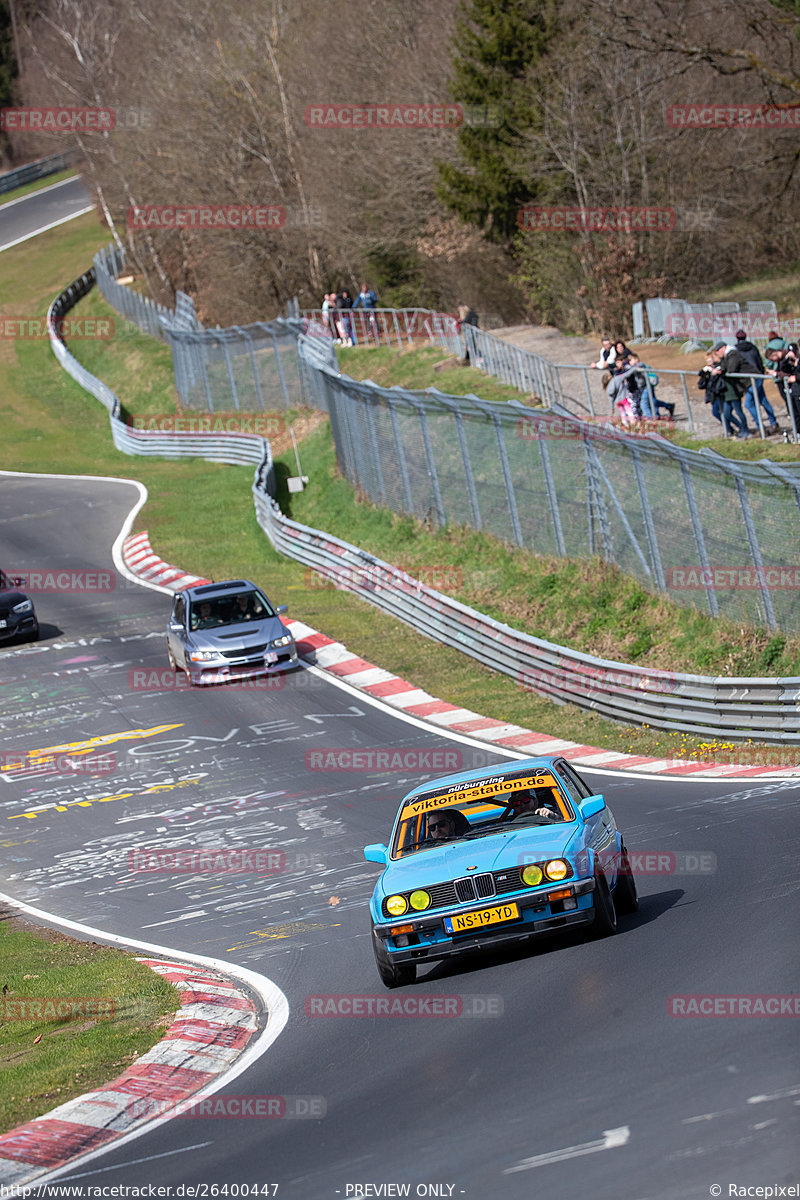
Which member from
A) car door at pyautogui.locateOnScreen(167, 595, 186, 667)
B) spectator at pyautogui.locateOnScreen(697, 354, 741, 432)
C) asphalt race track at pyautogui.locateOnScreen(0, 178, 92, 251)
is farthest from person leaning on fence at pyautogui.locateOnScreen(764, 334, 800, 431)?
asphalt race track at pyautogui.locateOnScreen(0, 178, 92, 251)

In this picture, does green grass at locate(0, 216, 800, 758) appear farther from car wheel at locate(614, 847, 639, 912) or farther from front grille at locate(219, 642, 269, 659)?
car wheel at locate(614, 847, 639, 912)

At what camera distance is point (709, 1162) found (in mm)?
5879

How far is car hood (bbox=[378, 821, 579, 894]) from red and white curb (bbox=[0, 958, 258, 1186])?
4.58 feet

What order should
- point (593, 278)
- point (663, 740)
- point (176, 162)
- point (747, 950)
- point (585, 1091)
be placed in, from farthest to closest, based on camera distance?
point (176, 162) → point (593, 278) → point (663, 740) → point (747, 950) → point (585, 1091)

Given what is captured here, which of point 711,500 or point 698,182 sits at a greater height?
point 698,182

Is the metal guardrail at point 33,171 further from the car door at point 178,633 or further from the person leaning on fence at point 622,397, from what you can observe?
the car door at point 178,633

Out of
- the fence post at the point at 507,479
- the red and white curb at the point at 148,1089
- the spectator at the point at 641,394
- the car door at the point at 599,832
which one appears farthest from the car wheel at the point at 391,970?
the spectator at the point at 641,394

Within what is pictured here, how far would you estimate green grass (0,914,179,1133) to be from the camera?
28.4ft

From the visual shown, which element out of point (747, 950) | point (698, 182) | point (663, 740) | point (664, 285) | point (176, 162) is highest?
point (176, 162)

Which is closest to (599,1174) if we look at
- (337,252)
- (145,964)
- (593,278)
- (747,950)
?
(747,950)

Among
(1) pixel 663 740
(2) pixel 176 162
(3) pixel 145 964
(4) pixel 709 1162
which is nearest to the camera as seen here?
(4) pixel 709 1162

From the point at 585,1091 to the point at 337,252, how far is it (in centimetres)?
4933

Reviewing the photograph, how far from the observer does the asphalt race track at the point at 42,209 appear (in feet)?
277

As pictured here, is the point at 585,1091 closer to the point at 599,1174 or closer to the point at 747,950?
the point at 599,1174
